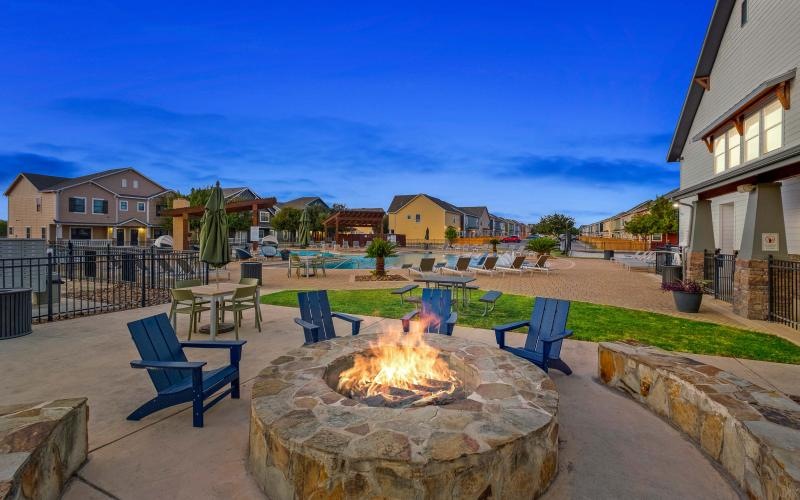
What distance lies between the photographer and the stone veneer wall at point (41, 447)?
206 centimetres

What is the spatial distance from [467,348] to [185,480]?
10.2 feet

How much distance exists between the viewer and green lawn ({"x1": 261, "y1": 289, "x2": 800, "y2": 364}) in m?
6.50

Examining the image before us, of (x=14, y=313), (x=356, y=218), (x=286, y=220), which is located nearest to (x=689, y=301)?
(x=14, y=313)

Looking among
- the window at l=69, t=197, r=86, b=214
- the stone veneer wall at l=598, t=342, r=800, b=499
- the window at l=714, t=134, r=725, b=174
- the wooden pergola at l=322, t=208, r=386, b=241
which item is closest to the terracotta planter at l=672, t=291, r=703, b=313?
the stone veneer wall at l=598, t=342, r=800, b=499

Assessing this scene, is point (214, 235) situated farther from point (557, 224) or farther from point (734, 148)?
point (557, 224)

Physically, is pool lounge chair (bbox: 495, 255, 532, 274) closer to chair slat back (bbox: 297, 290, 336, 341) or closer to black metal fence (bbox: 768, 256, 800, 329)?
black metal fence (bbox: 768, 256, 800, 329)

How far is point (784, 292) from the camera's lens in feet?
28.2

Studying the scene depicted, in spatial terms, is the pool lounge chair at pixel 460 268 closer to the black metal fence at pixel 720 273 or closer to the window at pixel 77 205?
the black metal fence at pixel 720 273

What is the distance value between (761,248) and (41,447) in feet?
42.7

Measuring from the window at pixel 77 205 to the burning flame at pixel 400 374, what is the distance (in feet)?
158

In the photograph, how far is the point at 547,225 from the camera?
149 feet

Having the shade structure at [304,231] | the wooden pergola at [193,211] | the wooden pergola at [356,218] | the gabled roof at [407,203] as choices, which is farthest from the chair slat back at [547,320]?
the gabled roof at [407,203]

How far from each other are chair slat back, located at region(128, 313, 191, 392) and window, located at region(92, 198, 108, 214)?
47194 millimetres

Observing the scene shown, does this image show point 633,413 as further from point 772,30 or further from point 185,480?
point 772,30
